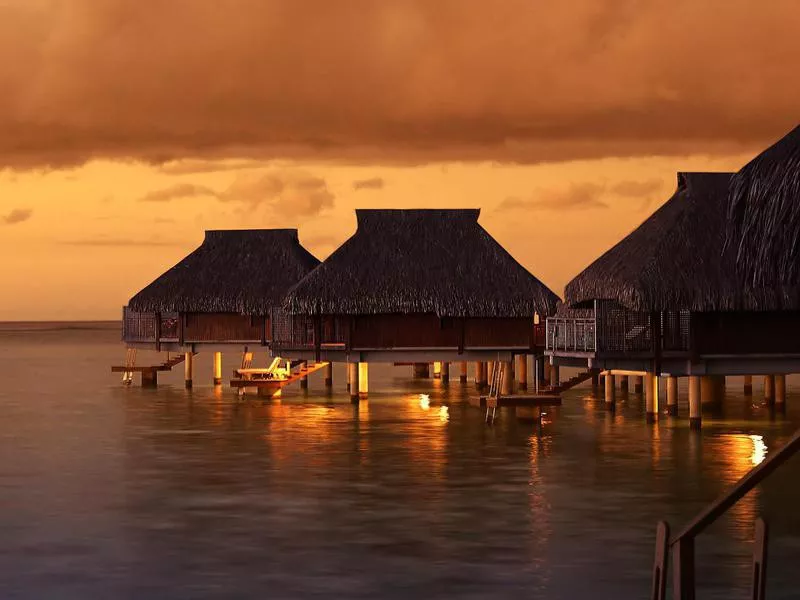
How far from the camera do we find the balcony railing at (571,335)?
125ft

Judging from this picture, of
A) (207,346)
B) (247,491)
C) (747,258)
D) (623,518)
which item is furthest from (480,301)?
(747,258)

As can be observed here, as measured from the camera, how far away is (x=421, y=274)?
4853 centimetres

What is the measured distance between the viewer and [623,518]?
78.6 feet

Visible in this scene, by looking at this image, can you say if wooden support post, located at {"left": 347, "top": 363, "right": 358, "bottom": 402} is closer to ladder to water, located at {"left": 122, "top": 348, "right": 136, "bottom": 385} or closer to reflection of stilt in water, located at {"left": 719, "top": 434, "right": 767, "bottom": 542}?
ladder to water, located at {"left": 122, "top": 348, "right": 136, "bottom": 385}

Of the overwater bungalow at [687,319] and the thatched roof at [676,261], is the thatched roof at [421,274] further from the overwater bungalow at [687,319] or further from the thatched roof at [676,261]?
the overwater bungalow at [687,319]

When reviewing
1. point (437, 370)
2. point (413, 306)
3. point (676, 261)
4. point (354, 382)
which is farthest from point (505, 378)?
point (437, 370)

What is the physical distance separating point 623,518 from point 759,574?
10514 mm

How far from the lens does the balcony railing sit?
38.2 meters

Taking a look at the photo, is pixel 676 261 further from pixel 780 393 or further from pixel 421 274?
pixel 421 274

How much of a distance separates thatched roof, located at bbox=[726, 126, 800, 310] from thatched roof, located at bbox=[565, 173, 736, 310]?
18994 millimetres

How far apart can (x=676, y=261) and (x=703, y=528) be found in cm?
2592

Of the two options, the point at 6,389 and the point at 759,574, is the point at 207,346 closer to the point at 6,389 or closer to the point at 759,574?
the point at 6,389

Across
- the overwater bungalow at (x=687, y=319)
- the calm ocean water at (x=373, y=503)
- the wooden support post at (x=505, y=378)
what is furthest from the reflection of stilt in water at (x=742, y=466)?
the wooden support post at (x=505, y=378)

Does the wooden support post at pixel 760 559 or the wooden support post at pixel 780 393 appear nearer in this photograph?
the wooden support post at pixel 760 559
